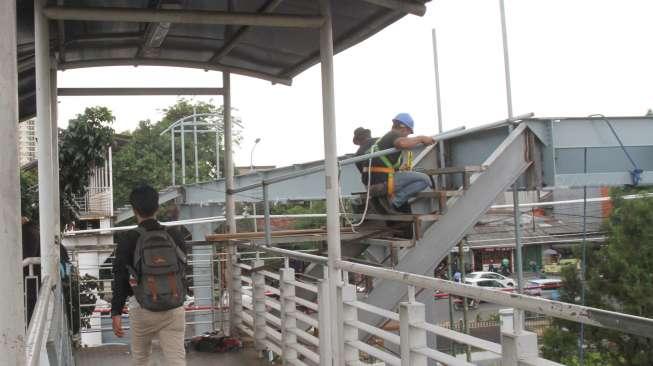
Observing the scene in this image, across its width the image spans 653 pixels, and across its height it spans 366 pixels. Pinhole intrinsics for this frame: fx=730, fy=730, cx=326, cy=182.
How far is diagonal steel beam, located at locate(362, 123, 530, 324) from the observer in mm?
7590

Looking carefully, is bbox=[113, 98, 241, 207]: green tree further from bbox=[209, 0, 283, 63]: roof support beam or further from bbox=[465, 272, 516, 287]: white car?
bbox=[209, 0, 283, 63]: roof support beam

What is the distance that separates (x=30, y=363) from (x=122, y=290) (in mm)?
2557

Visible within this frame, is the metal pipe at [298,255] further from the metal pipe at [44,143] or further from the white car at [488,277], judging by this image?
the white car at [488,277]

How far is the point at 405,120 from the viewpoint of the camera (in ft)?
26.2

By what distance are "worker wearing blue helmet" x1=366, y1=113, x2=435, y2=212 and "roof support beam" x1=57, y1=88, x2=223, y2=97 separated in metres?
2.15

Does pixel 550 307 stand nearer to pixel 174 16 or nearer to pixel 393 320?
pixel 393 320

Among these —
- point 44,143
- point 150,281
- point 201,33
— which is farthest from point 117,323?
point 201,33

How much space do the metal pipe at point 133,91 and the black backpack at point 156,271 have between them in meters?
3.53

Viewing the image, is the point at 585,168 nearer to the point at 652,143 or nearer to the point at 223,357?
the point at 652,143

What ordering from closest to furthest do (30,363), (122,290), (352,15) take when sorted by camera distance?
(30,363) < (122,290) < (352,15)

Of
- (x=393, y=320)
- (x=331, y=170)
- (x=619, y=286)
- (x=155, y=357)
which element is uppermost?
(x=331, y=170)

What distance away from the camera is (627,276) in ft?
60.8

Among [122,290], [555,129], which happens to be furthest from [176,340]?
[555,129]

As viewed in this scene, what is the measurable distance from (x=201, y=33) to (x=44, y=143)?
2601mm
